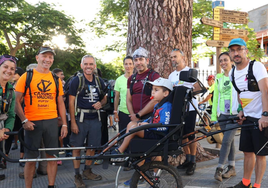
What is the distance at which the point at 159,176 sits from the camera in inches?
127

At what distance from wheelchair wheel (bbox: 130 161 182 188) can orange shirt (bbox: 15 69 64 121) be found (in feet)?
4.90

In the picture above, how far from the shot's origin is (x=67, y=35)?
61.0 feet

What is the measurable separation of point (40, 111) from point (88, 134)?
980 millimetres

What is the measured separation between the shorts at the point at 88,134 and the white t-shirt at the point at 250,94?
2.24m

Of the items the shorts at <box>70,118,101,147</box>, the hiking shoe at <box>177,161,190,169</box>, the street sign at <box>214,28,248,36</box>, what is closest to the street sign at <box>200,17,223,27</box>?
the street sign at <box>214,28,248,36</box>

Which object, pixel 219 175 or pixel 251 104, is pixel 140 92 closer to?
pixel 251 104

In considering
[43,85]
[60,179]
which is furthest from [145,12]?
[60,179]

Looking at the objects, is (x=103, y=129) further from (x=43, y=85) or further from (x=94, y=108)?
(x=43, y=85)

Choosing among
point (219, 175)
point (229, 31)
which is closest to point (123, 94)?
point (219, 175)

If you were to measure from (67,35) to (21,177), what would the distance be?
1521cm

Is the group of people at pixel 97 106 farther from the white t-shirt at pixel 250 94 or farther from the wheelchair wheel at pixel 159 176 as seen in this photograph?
the wheelchair wheel at pixel 159 176

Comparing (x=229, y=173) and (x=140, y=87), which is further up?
(x=140, y=87)

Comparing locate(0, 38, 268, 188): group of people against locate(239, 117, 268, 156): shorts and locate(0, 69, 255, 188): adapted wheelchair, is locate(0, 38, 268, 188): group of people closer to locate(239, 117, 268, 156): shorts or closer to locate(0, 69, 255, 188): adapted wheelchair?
locate(239, 117, 268, 156): shorts

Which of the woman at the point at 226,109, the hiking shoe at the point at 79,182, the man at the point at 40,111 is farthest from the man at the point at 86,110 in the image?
the woman at the point at 226,109
